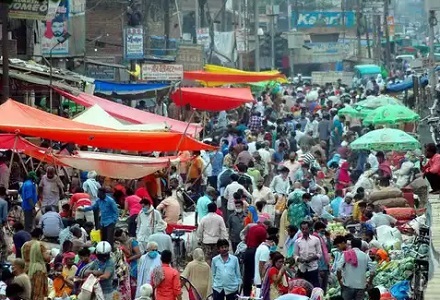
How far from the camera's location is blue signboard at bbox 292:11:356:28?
314 ft

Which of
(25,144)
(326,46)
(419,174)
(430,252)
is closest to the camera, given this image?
(430,252)

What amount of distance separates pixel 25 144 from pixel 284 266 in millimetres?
5845

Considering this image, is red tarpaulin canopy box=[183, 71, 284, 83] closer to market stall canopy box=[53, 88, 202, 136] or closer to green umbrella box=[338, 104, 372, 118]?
green umbrella box=[338, 104, 372, 118]

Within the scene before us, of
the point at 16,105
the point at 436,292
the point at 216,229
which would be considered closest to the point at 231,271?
the point at 216,229

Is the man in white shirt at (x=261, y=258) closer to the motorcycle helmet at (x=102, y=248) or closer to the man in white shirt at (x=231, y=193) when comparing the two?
the motorcycle helmet at (x=102, y=248)

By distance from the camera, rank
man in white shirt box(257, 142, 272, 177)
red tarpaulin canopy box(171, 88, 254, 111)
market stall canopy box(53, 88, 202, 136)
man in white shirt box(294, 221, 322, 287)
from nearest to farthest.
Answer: man in white shirt box(294, 221, 322, 287), market stall canopy box(53, 88, 202, 136), man in white shirt box(257, 142, 272, 177), red tarpaulin canopy box(171, 88, 254, 111)

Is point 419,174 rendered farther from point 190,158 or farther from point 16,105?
point 16,105

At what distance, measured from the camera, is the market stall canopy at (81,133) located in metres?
21.8

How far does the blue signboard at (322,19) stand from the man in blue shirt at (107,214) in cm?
7517

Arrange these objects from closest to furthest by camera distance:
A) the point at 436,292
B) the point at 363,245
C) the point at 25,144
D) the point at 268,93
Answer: the point at 436,292, the point at 363,245, the point at 25,144, the point at 268,93

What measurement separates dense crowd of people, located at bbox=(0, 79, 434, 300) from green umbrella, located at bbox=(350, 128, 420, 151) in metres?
0.30

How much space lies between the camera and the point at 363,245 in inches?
763

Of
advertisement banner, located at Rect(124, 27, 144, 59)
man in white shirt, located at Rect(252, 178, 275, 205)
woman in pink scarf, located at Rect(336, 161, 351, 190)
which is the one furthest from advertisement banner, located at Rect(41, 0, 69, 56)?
man in white shirt, located at Rect(252, 178, 275, 205)

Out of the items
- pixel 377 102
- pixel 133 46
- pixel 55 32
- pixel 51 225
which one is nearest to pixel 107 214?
pixel 51 225
